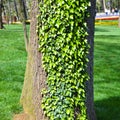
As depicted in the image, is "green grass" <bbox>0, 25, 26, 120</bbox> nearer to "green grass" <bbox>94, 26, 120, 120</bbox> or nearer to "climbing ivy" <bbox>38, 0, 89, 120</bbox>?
"climbing ivy" <bbox>38, 0, 89, 120</bbox>

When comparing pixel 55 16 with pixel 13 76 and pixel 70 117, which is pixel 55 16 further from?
pixel 13 76

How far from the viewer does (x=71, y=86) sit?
5.05m

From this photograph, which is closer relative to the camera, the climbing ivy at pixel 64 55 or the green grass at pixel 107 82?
the climbing ivy at pixel 64 55

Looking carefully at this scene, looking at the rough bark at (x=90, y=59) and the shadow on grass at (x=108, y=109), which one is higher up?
the rough bark at (x=90, y=59)

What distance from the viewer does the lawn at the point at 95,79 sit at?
670cm

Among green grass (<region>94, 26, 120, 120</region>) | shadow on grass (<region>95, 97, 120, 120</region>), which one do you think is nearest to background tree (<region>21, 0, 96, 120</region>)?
shadow on grass (<region>95, 97, 120, 120</region>)

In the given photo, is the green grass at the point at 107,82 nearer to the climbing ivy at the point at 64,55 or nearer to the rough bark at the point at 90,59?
the rough bark at the point at 90,59

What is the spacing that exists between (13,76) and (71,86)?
152 inches

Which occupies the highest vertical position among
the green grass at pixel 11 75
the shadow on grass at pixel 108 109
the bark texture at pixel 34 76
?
the bark texture at pixel 34 76

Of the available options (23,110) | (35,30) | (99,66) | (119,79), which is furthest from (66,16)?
(99,66)

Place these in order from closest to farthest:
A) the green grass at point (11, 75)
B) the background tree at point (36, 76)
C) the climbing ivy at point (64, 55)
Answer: the climbing ivy at point (64, 55)
the background tree at point (36, 76)
the green grass at point (11, 75)

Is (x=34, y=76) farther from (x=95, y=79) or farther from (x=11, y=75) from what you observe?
(x=95, y=79)

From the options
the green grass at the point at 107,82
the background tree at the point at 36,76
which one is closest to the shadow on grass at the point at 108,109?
the green grass at the point at 107,82

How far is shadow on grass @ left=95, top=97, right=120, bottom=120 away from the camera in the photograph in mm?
6682
